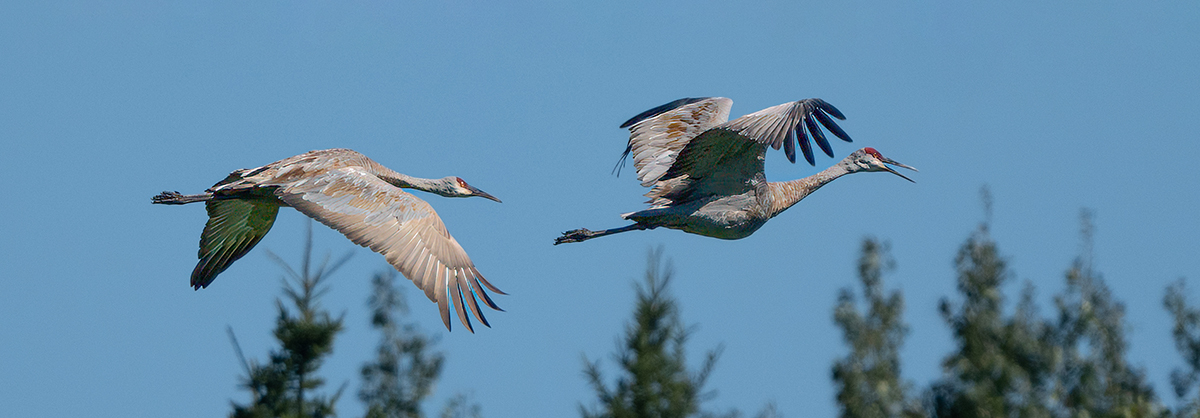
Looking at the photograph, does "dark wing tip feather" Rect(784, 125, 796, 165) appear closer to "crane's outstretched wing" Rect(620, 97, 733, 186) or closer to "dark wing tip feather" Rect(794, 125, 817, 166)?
"dark wing tip feather" Rect(794, 125, 817, 166)

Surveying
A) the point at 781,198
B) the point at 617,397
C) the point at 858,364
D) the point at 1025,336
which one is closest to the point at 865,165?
the point at 781,198

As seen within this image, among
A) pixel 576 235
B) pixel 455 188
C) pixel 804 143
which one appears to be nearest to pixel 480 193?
pixel 455 188

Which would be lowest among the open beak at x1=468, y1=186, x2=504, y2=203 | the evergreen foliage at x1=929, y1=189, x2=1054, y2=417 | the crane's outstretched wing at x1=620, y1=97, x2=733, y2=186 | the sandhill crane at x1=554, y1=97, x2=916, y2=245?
the evergreen foliage at x1=929, y1=189, x2=1054, y2=417

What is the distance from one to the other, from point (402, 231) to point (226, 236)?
131 inches

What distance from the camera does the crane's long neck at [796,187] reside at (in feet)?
48.8

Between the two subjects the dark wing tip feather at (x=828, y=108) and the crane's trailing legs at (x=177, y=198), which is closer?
the dark wing tip feather at (x=828, y=108)

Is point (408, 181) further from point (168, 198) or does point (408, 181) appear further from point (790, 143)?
point (790, 143)

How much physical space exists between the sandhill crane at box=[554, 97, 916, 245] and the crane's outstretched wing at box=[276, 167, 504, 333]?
1977 mm

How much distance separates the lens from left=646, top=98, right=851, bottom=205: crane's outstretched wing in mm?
12945

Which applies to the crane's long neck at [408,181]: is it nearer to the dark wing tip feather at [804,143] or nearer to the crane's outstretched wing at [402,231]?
the crane's outstretched wing at [402,231]

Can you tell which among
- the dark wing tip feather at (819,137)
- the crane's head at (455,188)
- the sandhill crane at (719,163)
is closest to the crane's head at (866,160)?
the sandhill crane at (719,163)

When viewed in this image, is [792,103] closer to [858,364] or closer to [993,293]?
[993,293]

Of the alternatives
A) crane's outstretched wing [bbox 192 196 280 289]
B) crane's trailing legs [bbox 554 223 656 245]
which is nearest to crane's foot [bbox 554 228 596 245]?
crane's trailing legs [bbox 554 223 656 245]

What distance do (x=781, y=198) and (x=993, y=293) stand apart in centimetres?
666
